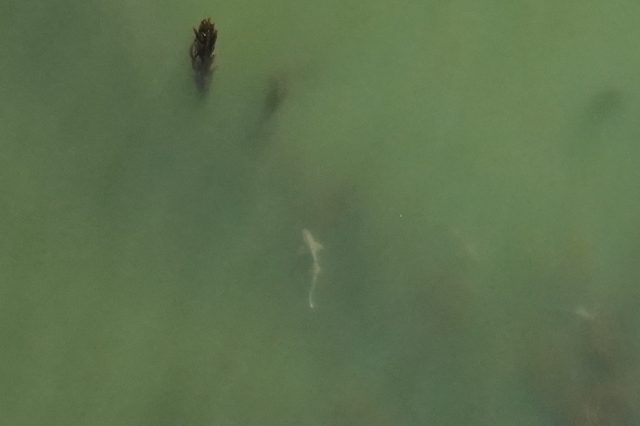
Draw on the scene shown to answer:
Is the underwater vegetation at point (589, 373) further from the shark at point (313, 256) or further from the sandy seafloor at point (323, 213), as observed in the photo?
the shark at point (313, 256)

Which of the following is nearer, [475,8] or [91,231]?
[91,231]

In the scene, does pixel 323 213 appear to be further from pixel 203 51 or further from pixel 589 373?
pixel 589 373

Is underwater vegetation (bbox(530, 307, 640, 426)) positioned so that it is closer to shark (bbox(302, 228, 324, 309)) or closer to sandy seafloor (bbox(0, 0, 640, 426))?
sandy seafloor (bbox(0, 0, 640, 426))

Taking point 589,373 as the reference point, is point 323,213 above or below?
above

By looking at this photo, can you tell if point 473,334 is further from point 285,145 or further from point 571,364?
point 285,145

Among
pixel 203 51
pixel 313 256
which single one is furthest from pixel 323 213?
pixel 203 51

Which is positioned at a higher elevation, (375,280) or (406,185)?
(406,185)

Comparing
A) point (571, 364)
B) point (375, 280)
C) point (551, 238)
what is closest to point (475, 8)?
point (551, 238)

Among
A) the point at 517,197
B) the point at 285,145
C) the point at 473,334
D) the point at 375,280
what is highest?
the point at 285,145

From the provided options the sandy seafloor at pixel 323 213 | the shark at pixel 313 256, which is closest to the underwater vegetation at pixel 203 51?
the sandy seafloor at pixel 323 213
